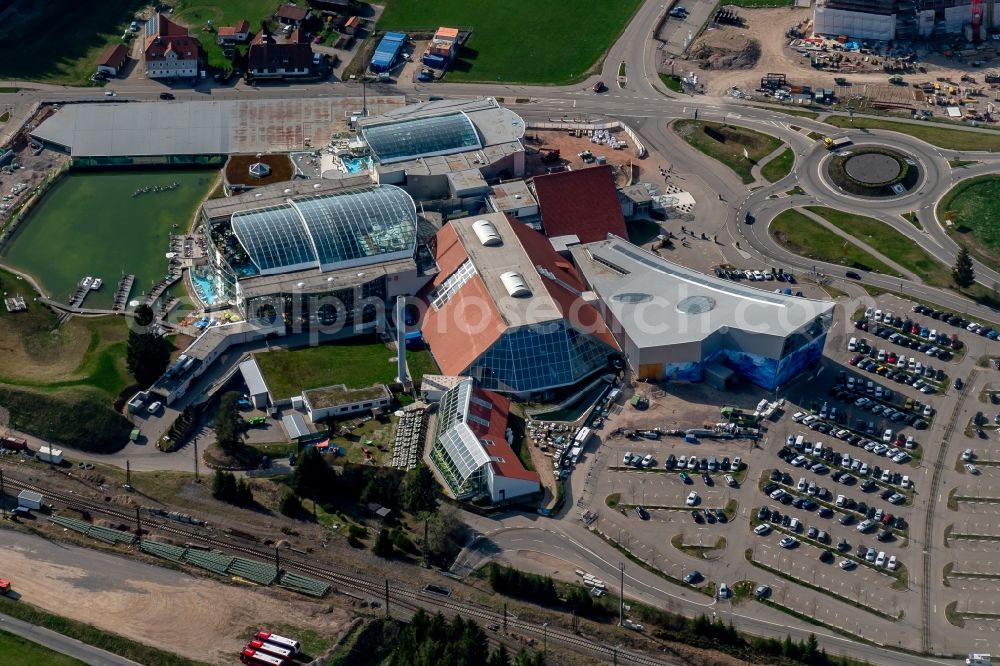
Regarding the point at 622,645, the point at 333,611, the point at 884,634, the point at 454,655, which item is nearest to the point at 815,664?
the point at 884,634

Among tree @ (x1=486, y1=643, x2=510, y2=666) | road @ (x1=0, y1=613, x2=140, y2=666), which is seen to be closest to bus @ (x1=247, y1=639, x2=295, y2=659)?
road @ (x1=0, y1=613, x2=140, y2=666)

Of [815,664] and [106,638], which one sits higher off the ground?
[815,664]

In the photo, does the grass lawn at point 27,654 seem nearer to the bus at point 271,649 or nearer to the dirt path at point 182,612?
the dirt path at point 182,612

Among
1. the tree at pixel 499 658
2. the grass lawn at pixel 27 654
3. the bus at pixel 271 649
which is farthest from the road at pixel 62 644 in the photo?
the tree at pixel 499 658

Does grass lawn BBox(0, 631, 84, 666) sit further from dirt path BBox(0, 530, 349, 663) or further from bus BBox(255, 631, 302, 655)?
bus BBox(255, 631, 302, 655)

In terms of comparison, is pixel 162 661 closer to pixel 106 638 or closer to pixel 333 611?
pixel 106 638

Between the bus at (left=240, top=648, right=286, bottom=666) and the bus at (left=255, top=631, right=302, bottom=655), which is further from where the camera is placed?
the bus at (left=255, top=631, right=302, bottom=655)
